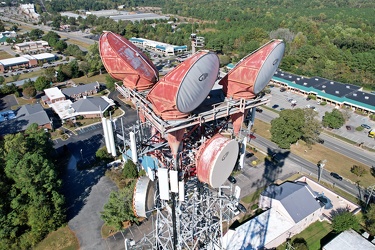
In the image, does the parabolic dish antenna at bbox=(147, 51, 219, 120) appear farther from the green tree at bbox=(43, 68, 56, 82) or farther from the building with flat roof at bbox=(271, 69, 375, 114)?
the green tree at bbox=(43, 68, 56, 82)

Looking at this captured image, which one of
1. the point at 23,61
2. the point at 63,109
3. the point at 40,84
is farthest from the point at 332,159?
the point at 23,61

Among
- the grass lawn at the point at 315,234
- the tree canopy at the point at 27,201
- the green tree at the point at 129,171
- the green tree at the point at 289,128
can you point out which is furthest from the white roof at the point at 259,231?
the tree canopy at the point at 27,201

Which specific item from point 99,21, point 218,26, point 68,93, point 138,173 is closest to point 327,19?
point 218,26

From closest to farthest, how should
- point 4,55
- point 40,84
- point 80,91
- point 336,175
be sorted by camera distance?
point 336,175, point 80,91, point 40,84, point 4,55

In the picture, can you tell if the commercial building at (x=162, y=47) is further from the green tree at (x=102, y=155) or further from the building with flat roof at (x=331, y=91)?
the green tree at (x=102, y=155)

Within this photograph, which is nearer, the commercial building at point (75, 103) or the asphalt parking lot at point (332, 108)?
the asphalt parking lot at point (332, 108)

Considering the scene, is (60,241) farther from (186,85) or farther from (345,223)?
(345,223)
